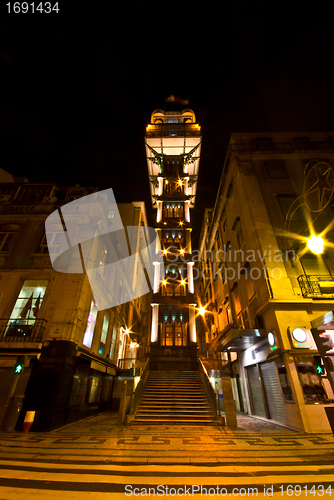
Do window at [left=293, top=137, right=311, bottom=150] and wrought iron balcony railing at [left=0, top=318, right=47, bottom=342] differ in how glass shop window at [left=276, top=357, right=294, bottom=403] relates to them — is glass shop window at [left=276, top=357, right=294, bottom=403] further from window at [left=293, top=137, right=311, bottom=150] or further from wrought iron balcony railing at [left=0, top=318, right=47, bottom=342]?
window at [left=293, top=137, right=311, bottom=150]

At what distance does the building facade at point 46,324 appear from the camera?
10.3m

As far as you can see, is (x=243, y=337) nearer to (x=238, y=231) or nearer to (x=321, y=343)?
(x=321, y=343)

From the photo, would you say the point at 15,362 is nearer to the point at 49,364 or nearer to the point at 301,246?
the point at 49,364

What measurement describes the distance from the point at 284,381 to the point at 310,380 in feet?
3.92

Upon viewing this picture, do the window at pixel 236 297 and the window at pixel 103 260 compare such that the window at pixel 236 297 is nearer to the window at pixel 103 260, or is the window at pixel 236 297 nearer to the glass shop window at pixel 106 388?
the window at pixel 103 260

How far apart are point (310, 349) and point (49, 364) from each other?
1286 cm

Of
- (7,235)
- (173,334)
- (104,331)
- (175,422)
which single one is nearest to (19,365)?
(104,331)

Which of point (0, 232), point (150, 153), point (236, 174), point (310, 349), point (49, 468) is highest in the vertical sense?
point (150, 153)

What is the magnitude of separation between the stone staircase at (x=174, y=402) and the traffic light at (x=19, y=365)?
6.19m

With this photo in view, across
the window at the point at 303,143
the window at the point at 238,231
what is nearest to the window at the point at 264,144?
the window at the point at 303,143

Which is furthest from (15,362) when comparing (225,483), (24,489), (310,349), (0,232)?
(310,349)

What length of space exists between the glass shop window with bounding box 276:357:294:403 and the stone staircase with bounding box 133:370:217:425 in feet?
12.6

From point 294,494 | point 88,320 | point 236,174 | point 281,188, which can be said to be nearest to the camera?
point 294,494

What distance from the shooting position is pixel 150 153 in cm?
4181
